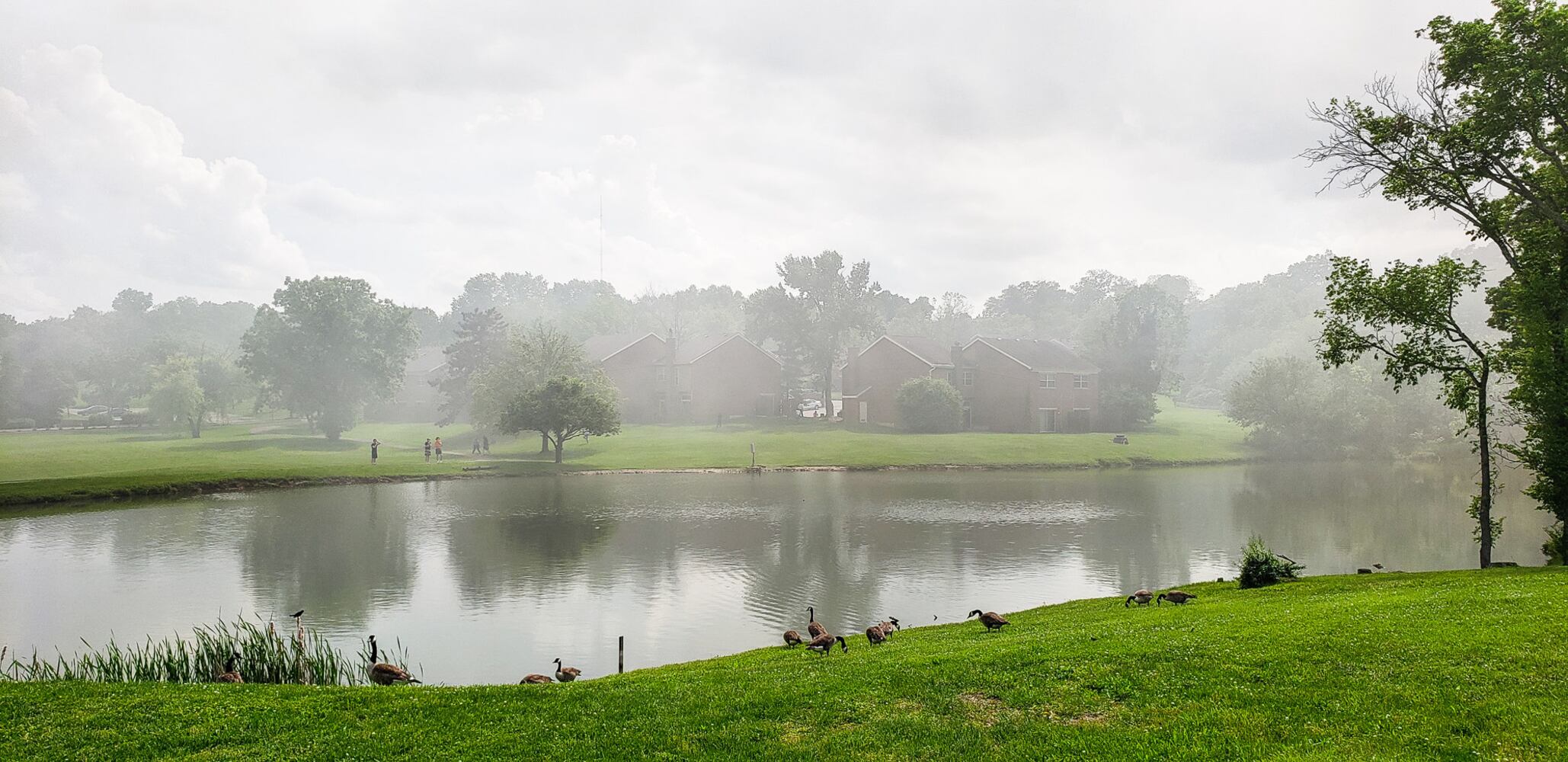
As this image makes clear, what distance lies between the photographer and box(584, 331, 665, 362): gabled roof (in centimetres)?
9950

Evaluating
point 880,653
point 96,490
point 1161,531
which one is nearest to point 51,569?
point 96,490

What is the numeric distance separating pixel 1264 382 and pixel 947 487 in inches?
1790

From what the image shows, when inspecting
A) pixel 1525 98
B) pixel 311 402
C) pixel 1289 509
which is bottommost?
pixel 1289 509

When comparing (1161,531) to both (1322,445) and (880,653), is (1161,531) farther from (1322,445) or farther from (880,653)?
(1322,445)

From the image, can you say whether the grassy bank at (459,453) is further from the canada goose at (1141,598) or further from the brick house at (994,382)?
the canada goose at (1141,598)

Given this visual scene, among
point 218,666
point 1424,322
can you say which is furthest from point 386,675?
point 1424,322

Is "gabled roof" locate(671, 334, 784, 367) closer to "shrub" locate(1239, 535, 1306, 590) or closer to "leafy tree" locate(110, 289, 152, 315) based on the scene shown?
"shrub" locate(1239, 535, 1306, 590)

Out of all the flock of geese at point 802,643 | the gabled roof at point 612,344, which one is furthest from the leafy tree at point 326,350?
the flock of geese at point 802,643

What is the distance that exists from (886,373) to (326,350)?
193 ft

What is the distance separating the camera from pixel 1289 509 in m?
47.1

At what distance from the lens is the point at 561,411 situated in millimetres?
65438

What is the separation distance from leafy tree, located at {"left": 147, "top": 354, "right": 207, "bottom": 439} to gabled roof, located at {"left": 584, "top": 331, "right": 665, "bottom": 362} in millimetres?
39287

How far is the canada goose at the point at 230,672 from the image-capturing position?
1460 centimetres

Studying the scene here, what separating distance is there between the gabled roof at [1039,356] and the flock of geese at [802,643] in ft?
247
